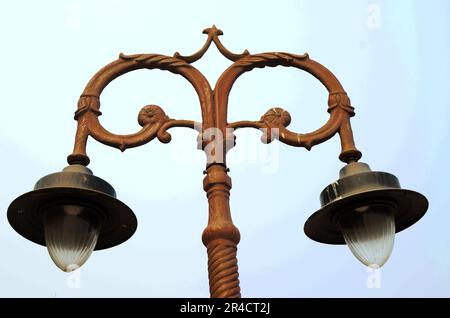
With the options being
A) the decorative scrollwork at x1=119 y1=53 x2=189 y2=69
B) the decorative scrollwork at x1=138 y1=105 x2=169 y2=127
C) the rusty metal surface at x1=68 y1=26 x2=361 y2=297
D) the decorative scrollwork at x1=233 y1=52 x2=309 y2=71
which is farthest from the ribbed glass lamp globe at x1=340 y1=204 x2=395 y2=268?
the decorative scrollwork at x1=119 y1=53 x2=189 y2=69

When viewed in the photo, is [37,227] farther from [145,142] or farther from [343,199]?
[343,199]

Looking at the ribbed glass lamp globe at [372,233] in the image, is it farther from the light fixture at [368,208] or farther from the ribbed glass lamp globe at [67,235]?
the ribbed glass lamp globe at [67,235]

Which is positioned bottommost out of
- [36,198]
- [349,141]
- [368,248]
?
[368,248]

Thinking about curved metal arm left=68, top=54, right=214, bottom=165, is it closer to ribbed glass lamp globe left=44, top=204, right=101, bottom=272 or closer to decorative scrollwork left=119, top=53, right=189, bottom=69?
decorative scrollwork left=119, top=53, right=189, bottom=69

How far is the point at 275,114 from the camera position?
556 centimetres

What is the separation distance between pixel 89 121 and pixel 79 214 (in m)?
0.75

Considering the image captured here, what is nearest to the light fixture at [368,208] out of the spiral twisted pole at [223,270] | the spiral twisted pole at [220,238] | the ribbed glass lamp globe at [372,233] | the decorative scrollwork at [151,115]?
the ribbed glass lamp globe at [372,233]

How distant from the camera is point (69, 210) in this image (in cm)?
500

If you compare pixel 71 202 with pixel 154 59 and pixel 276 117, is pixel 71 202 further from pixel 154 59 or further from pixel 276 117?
pixel 276 117

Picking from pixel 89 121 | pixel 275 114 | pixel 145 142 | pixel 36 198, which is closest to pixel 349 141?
pixel 275 114

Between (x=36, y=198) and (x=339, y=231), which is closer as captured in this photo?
(x=36, y=198)

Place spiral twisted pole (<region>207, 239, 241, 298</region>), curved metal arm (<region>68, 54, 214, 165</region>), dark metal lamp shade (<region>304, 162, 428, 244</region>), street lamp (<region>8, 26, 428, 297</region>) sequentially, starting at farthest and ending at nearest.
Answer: curved metal arm (<region>68, 54, 214, 165</region>), dark metal lamp shade (<region>304, 162, 428, 244</region>), street lamp (<region>8, 26, 428, 297</region>), spiral twisted pole (<region>207, 239, 241, 298</region>)

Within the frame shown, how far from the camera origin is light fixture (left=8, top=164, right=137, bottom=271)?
16.2 feet

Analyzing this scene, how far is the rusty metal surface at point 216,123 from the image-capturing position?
4742 mm
